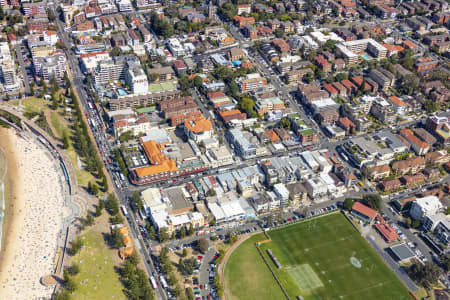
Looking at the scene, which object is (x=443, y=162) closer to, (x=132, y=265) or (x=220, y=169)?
(x=220, y=169)

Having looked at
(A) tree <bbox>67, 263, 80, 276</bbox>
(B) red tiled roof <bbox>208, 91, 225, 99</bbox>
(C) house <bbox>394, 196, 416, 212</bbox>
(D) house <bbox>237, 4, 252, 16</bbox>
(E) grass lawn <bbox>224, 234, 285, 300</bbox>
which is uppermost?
(D) house <bbox>237, 4, 252, 16</bbox>

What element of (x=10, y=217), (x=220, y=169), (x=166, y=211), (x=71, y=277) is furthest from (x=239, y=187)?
(x=10, y=217)

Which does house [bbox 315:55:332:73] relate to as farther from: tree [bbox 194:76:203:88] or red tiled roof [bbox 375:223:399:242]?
red tiled roof [bbox 375:223:399:242]

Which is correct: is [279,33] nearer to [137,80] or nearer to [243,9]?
[243,9]

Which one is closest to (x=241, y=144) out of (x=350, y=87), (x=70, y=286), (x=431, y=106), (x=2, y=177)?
(x=350, y=87)

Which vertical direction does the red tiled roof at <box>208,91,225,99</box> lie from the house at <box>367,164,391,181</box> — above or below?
above

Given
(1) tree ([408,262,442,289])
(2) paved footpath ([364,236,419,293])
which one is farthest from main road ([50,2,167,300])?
(1) tree ([408,262,442,289])

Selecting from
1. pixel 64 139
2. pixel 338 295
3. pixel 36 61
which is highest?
pixel 36 61
